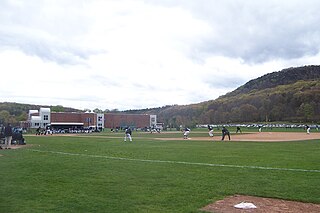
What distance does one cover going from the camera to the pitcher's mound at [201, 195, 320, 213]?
7809 mm

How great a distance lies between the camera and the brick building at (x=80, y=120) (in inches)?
4665

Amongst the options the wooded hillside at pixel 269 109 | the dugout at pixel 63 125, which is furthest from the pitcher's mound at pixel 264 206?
the wooded hillside at pixel 269 109

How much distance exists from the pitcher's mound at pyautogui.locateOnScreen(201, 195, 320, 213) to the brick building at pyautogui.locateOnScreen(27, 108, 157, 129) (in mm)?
114051

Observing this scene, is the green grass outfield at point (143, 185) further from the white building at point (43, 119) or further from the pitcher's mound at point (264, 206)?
the white building at point (43, 119)

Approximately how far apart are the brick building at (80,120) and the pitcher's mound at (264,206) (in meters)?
114

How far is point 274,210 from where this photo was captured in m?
7.82

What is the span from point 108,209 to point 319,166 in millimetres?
10173

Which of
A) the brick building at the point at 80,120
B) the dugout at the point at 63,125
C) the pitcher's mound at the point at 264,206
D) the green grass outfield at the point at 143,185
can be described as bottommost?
the pitcher's mound at the point at 264,206

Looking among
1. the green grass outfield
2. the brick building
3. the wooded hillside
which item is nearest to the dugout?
the brick building

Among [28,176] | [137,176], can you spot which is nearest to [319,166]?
[137,176]

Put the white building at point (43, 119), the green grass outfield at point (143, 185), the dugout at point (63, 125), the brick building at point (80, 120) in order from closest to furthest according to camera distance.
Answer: the green grass outfield at point (143, 185), the white building at point (43, 119), the brick building at point (80, 120), the dugout at point (63, 125)

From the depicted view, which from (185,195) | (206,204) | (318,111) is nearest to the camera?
(206,204)

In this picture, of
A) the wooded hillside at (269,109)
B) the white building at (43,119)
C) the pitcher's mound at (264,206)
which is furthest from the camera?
the wooded hillside at (269,109)

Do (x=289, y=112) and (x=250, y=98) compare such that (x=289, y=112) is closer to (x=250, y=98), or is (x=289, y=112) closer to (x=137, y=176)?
(x=250, y=98)
